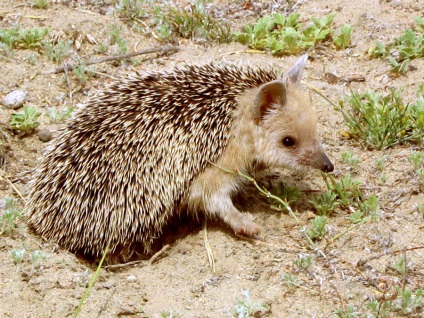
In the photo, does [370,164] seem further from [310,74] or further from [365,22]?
[365,22]

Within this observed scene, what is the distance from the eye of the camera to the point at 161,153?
532 cm

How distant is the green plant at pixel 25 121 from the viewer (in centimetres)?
650

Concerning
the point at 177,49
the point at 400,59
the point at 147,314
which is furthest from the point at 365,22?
the point at 147,314

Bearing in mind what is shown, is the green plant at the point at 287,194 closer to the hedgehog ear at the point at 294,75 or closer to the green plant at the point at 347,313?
the hedgehog ear at the point at 294,75

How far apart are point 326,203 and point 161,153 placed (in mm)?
1356

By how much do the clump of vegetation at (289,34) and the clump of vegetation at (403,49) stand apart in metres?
0.40

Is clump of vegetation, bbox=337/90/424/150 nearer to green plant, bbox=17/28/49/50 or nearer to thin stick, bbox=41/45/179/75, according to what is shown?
thin stick, bbox=41/45/179/75

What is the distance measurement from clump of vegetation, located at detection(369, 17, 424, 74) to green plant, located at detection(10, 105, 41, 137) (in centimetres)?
345

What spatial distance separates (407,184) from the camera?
569cm

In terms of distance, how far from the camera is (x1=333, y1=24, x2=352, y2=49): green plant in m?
7.31

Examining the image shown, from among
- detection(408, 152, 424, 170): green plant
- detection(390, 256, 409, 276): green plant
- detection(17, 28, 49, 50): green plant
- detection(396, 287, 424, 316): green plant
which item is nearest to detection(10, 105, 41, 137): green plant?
detection(17, 28, 49, 50): green plant

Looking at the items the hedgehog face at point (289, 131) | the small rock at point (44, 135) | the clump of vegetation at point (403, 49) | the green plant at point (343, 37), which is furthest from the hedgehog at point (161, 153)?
the green plant at point (343, 37)

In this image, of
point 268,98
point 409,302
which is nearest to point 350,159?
point 268,98

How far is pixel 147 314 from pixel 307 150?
1.78m
